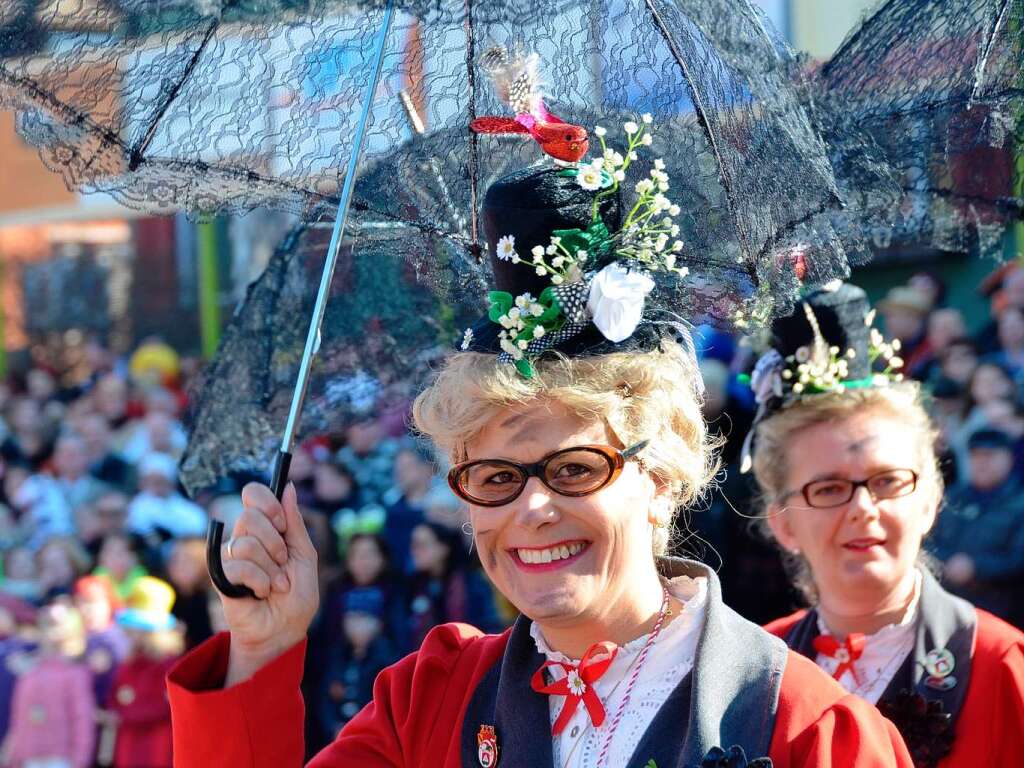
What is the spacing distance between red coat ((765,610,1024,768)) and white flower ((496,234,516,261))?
1476 mm

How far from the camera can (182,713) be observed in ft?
7.82

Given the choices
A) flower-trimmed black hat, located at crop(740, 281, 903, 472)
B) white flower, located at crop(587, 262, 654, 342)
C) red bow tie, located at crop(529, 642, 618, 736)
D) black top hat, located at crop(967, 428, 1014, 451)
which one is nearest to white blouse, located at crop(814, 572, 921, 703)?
flower-trimmed black hat, located at crop(740, 281, 903, 472)

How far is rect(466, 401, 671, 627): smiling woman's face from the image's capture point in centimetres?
237

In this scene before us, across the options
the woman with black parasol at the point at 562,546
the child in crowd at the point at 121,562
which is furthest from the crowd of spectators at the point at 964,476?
the child in crowd at the point at 121,562

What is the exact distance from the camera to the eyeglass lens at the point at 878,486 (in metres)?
3.41

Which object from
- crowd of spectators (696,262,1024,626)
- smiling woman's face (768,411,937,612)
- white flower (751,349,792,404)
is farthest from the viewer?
crowd of spectators (696,262,1024,626)

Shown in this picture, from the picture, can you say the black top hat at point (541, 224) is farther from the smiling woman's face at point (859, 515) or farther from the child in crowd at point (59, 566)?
the child in crowd at point (59, 566)

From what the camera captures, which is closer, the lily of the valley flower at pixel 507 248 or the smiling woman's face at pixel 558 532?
the smiling woman's face at pixel 558 532

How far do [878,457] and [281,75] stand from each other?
1616 mm

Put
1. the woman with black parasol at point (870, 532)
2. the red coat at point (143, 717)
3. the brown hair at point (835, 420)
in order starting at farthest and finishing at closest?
the red coat at point (143, 717), the brown hair at point (835, 420), the woman with black parasol at point (870, 532)

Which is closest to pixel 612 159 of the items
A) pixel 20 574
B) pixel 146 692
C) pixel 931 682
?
pixel 931 682

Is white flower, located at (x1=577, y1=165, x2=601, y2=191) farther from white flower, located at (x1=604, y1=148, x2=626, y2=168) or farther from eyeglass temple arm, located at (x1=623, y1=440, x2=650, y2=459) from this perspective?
eyeglass temple arm, located at (x1=623, y1=440, x2=650, y2=459)

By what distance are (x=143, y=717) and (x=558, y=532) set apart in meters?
4.62

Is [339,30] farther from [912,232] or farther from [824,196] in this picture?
[912,232]
